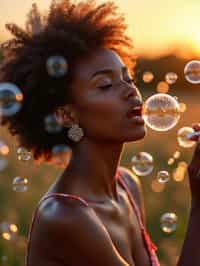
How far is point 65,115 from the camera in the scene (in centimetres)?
305

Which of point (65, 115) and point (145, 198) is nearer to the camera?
point (65, 115)

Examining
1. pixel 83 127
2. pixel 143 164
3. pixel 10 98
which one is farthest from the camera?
pixel 143 164

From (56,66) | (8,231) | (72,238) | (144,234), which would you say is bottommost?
(8,231)

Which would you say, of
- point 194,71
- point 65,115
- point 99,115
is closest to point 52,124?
point 65,115

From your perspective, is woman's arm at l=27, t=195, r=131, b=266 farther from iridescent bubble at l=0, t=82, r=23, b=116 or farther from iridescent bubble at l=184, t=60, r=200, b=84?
iridescent bubble at l=184, t=60, r=200, b=84

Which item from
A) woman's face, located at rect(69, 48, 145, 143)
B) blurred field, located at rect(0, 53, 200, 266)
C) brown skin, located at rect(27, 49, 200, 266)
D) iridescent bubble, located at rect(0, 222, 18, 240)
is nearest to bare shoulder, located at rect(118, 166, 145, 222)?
brown skin, located at rect(27, 49, 200, 266)

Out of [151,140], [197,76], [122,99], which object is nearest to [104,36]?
[122,99]

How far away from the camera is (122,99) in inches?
115

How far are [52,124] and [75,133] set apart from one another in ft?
0.32

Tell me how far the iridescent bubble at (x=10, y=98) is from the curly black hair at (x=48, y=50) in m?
0.02

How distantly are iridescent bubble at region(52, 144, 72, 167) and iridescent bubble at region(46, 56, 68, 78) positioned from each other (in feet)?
0.95

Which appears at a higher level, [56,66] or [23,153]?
[56,66]

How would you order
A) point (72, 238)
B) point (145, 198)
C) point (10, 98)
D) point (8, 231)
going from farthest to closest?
1. point (145, 198)
2. point (8, 231)
3. point (10, 98)
4. point (72, 238)

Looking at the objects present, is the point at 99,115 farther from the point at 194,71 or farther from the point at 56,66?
the point at 194,71
